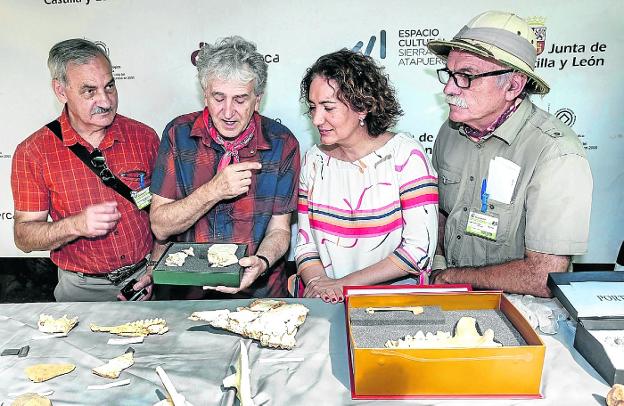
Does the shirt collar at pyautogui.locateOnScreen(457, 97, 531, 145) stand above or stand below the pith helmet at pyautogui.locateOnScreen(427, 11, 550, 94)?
below

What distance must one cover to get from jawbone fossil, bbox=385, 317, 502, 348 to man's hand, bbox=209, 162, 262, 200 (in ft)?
3.99

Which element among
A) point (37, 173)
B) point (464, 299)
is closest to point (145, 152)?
point (37, 173)

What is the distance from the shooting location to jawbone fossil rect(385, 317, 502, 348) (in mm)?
1589

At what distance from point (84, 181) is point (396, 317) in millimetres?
1956

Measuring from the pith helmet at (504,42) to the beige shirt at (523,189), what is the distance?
21 centimetres

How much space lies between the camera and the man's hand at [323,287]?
93.8 inches

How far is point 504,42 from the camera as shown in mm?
2424

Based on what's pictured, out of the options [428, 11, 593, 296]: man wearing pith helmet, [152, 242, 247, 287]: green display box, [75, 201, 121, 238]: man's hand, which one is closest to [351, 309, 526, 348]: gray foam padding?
[428, 11, 593, 296]: man wearing pith helmet

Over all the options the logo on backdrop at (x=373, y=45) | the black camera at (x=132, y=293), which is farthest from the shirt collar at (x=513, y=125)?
the black camera at (x=132, y=293)

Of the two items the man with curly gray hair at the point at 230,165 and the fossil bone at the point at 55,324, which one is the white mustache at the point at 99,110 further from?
the fossil bone at the point at 55,324

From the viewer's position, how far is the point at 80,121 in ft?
9.52

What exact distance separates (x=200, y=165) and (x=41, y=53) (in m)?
2.01

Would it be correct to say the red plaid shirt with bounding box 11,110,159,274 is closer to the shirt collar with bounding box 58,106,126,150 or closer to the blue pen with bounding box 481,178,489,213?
the shirt collar with bounding box 58,106,126,150

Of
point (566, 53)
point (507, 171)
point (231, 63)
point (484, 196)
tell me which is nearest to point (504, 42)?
point (507, 171)
